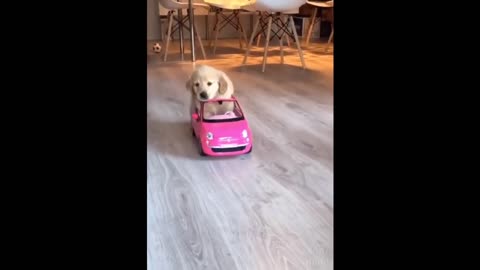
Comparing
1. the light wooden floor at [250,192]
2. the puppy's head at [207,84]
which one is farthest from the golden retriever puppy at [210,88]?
the light wooden floor at [250,192]

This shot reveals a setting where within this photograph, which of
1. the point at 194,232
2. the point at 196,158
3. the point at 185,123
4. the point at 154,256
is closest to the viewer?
the point at 154,256

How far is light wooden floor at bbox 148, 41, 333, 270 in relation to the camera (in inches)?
47.3

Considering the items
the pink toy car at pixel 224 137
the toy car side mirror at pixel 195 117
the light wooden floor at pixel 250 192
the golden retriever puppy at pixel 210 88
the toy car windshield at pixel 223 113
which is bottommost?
the light wooden floor at pixel 250 192

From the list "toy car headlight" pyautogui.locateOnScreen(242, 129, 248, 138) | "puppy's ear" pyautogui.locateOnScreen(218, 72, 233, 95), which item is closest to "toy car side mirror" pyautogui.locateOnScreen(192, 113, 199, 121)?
"puppy's ear" pyautogui.locateOnScreen(218, 72, 233, 95)

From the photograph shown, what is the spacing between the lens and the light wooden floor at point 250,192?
1201mm

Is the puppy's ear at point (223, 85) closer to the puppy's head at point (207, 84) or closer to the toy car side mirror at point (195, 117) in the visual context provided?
the puppy's head at point (207, 84)

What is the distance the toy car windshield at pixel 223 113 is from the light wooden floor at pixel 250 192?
138 mm

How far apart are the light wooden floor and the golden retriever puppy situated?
163 mm

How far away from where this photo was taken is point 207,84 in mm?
2113

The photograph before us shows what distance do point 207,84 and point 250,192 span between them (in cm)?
68
